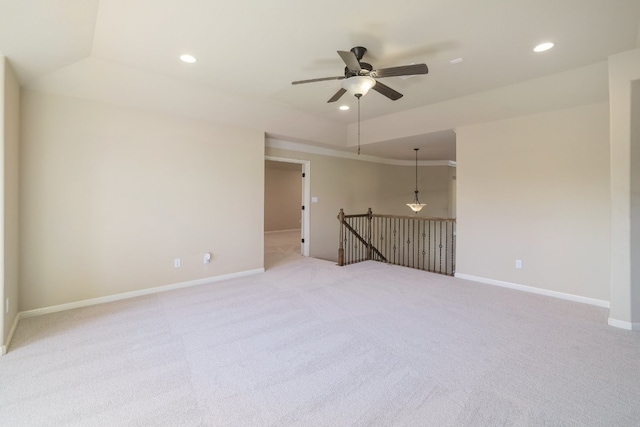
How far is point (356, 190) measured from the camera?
7293 millimetres

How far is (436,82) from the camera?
3662mm

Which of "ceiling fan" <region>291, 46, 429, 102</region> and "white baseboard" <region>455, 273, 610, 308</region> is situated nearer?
"ceiling fan" <region>291, 46, 429, 102</region>

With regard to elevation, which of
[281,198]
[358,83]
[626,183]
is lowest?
[626,183]

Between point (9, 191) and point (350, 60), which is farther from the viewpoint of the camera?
point (9, 191)

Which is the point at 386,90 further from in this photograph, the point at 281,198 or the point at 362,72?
the point at 281,198

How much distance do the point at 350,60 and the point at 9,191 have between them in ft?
10.7

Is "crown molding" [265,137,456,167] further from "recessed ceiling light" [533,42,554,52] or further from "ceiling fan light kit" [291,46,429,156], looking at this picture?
"recessed ceiling light" [533,42,554,52]

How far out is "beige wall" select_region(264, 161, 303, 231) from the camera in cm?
1018

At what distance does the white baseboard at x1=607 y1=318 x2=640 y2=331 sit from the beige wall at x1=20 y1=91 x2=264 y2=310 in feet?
15.1

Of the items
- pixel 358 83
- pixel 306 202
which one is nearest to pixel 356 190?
pixel 306 202

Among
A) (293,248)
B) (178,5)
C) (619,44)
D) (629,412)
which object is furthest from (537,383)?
(293,248)

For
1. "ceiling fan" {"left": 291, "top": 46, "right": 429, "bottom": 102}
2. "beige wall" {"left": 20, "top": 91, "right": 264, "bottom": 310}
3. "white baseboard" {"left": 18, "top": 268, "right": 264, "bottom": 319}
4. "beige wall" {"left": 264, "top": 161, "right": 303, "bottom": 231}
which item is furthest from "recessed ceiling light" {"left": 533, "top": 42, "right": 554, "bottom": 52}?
"beige wall" {"left": 264, "top": 161, "right": 303, "bottom": 231}

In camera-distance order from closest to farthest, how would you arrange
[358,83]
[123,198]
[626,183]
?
[358,83] → [626,183] → [123,198]

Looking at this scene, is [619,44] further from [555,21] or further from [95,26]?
[95,26]
